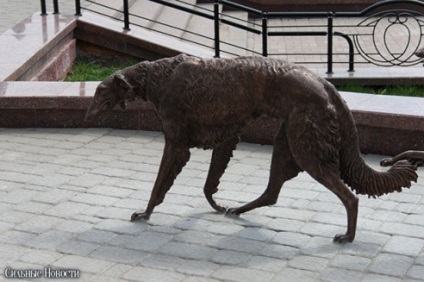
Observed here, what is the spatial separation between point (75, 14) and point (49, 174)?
18.1 feet

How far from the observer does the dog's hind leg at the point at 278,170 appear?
5.83 metres

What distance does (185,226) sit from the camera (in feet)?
A: 19.6

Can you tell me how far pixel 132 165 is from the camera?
24.3ft

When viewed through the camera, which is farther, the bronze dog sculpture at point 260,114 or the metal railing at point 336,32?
the metal railing at point 336,32

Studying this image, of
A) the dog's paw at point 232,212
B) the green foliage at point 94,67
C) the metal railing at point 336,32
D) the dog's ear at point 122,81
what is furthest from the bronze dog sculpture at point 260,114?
the metal railing at point 336,32

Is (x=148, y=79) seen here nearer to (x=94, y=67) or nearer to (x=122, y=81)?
(x=122, y=81)

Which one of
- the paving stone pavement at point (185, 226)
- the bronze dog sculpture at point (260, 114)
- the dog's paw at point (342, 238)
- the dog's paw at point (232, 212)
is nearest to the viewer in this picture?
the paving stone pavement at point (185, 226)

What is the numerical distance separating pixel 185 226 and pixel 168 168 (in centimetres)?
40

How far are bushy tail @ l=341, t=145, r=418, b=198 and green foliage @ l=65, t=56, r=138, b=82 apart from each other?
5.18m

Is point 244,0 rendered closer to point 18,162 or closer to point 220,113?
point 18,162

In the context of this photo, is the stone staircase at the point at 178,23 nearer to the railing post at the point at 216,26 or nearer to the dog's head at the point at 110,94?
the railing post at the point at 216,26

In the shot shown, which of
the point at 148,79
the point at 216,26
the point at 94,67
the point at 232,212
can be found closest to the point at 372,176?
the point at 232,212

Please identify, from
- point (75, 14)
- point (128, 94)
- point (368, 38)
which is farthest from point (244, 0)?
point (128, 94)

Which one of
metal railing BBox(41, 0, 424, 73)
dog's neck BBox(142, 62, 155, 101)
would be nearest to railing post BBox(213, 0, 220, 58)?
metal railing BBox(41, 0, 424, 73)
